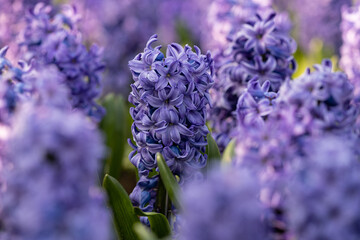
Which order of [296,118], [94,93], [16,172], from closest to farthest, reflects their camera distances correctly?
[16,172] < [296,118] < [94,93]

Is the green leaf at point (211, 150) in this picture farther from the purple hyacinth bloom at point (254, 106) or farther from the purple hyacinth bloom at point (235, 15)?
the purple hyacinth bloom at point (235, 15)

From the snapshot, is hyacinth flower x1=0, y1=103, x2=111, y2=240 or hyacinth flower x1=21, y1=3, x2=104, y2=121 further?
hyacinth flower x1=21, y1=3, x2=104, y2=121

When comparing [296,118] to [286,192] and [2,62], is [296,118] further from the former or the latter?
[2,62]

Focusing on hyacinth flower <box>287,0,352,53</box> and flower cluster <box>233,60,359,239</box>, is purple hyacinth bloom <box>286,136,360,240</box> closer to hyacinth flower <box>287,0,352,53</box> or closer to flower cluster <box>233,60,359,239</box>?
flower cluster <box>233,60,359,239</box>

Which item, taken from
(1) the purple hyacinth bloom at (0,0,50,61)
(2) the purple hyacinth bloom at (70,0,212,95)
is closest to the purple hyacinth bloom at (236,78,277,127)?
(1) the purple hyacinth bloom at (0,0,50,61)

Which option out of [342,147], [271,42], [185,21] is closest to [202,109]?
[271,42]

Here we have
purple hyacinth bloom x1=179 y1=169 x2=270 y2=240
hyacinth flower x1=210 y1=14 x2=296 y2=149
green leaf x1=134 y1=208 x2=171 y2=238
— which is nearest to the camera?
purple hyacinth bloom x1=179 y1=169 x2=270 y2=240
